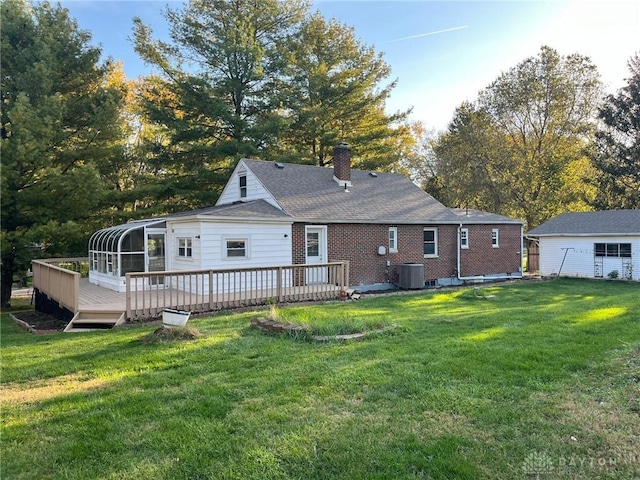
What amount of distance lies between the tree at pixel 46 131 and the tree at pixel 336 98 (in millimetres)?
9993

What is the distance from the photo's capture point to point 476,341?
6.86m

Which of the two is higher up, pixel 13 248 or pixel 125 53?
pixel 125 53

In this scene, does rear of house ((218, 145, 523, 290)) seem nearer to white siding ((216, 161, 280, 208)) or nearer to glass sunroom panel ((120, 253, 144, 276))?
white siding ((216, 161, 280, 208))

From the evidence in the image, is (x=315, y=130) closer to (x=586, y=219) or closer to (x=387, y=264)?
(x=387, y=264)

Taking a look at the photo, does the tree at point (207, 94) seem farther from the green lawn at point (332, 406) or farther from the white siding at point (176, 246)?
the green lawn at point (332, 406)

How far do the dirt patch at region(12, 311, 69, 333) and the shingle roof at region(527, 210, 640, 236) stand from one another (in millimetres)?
21481

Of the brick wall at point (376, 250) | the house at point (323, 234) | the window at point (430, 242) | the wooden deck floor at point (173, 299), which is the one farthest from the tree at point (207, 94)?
the wooden deck floor at point (173, 299)

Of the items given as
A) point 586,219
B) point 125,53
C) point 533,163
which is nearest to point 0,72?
point 125,53

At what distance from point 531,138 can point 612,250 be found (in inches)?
558

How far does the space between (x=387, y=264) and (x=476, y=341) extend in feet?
32.0

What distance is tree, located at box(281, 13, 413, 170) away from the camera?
1006 inches

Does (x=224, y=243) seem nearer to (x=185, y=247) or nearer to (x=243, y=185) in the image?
(x=185, y=247)

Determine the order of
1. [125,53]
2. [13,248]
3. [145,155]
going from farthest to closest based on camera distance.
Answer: [125,53] < [145,155] < [13,248]

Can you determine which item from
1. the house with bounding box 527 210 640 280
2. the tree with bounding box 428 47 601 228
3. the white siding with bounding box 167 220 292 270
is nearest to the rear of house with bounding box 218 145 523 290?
the white siding with bounding box 167 220 292 270
